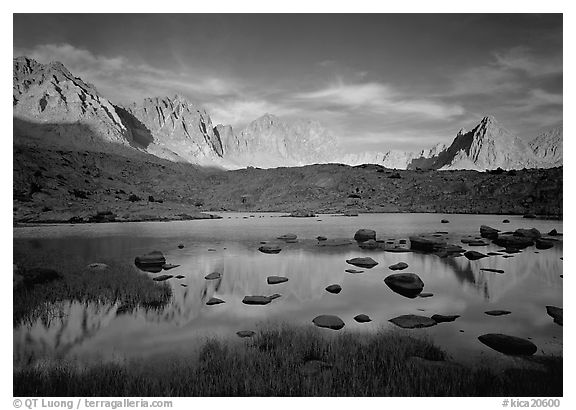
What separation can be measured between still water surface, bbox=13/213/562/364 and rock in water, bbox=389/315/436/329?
236 mm

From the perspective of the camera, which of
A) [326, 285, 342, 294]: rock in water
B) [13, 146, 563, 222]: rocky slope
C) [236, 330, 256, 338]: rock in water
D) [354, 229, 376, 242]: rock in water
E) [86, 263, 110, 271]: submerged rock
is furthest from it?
[13, 146, 563, 222]: rocky slope

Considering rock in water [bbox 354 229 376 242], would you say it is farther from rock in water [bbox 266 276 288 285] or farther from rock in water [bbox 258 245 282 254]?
rock in water [bbox 266 276 288 285]

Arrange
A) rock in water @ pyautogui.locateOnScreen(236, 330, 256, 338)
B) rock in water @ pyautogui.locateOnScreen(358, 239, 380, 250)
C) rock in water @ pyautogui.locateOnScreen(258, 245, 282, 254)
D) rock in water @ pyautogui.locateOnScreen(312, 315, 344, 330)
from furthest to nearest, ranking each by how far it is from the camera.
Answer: rock in water @ pyautogui.locateOnScreen(358, 239, 380, 250) < rock in water @ pyautogui.locateOnScreen(258, 245, 282, 254) < rock in water @ pyautogui.locateOnScreen(312, 315, 344, 330) < rock in water @ pyautogui.locateOnScreen(236, 330, 256, 338)

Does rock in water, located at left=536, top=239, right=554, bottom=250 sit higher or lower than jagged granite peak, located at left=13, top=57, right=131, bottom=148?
lower

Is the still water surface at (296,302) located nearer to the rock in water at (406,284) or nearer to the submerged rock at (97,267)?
the rock in water at (406,284)

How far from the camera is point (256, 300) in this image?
948 cm

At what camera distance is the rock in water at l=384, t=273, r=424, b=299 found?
34.6 ft

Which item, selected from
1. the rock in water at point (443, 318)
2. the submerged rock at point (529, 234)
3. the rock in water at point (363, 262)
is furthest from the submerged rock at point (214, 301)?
the submerged rock at point (529, 234)

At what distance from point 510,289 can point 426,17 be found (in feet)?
25.5

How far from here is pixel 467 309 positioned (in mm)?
9102

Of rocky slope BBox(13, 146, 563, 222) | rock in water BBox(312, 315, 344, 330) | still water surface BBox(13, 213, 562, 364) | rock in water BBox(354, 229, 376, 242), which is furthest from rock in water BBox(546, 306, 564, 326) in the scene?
rocky slope BBox(13, 146, 563, 222)

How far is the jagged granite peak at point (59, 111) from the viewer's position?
268 ft

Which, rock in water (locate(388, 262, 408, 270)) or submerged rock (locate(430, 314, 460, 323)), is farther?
rock in water (locate(388, 262, 408, 270))
